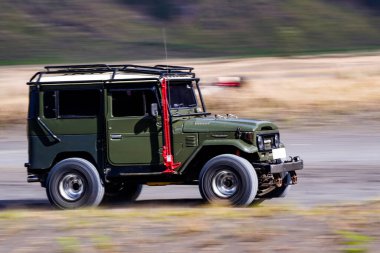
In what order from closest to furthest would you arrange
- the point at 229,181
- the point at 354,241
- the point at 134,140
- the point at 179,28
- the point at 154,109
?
the point at 354,241, the point at 229,181, the point at 154,109, the point at 134,140, the point at 179,28

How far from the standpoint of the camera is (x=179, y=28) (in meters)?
81.7

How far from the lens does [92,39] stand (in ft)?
246

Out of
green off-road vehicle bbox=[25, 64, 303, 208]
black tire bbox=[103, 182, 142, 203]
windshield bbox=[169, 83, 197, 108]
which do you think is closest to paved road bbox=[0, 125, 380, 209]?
black tire bbox=[103, 182, 142, 203]

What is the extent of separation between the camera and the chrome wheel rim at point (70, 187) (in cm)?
1294

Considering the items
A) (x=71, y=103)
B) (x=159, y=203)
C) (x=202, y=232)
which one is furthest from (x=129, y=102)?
(x=202, y=232)

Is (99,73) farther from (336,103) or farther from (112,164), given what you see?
(336,103)

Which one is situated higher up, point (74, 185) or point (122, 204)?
point (74, 185)

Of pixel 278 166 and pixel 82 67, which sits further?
pixel 82 67

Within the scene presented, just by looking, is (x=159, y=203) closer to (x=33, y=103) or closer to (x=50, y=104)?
(x=50, y=104)

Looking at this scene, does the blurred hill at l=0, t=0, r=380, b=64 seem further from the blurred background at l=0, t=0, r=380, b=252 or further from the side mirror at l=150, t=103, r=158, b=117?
the side mirror at l=150, t=103, r=158, b=117

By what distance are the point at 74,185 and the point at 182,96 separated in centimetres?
191

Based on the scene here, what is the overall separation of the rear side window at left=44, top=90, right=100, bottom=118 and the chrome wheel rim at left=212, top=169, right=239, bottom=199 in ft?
6.30

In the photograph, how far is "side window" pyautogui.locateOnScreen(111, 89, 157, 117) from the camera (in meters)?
12.9

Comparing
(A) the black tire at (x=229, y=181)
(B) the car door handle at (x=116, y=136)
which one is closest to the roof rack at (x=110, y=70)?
(B) the car door handle at (x=116, y=136)
